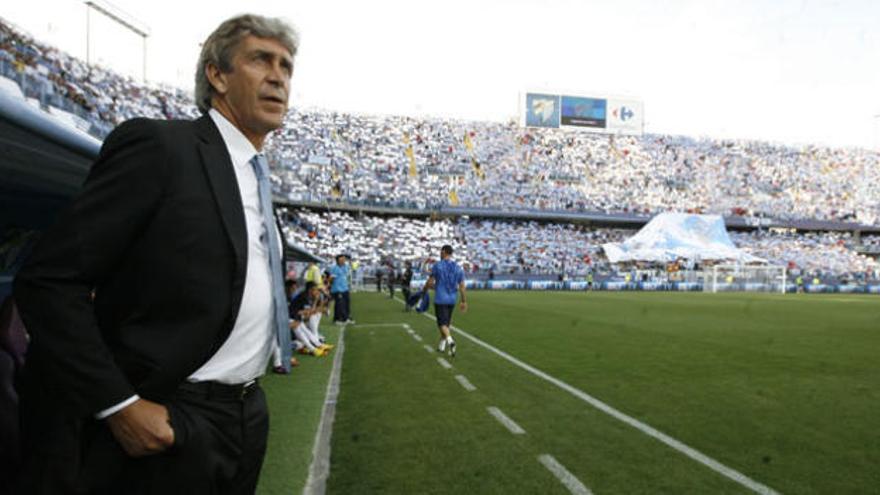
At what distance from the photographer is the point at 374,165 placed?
6006cm

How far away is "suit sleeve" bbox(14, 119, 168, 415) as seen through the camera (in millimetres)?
1604

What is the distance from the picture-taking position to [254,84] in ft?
6.70

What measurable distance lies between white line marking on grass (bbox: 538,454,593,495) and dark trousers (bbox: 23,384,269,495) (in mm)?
3253

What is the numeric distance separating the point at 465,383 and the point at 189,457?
24.7ft

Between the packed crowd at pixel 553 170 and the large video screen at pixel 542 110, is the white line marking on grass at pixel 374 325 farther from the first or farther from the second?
the large video screen at pixel 542 110

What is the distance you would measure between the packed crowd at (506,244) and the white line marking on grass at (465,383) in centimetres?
3646

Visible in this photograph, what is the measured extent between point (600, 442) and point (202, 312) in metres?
5.02

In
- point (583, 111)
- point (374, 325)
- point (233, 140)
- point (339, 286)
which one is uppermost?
point (583, 111)

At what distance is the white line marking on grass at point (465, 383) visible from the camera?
8.77 m

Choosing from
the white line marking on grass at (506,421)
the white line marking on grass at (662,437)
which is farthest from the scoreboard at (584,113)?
the white line marking on grass at (506,421)

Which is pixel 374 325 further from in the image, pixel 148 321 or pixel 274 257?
pixel 148 321

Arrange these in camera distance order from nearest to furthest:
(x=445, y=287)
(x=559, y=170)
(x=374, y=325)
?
(x=445, y=287), (x=374, y=325), (x=559, y=170)

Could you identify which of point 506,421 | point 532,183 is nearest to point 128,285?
point 506,421

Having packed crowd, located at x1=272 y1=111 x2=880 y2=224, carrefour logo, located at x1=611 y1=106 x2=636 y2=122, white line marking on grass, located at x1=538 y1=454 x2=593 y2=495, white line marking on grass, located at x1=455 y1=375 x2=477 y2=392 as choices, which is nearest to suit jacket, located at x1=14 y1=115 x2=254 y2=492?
white line marking on grass, located at x1=538 y1=454 x2=593 y2=495
